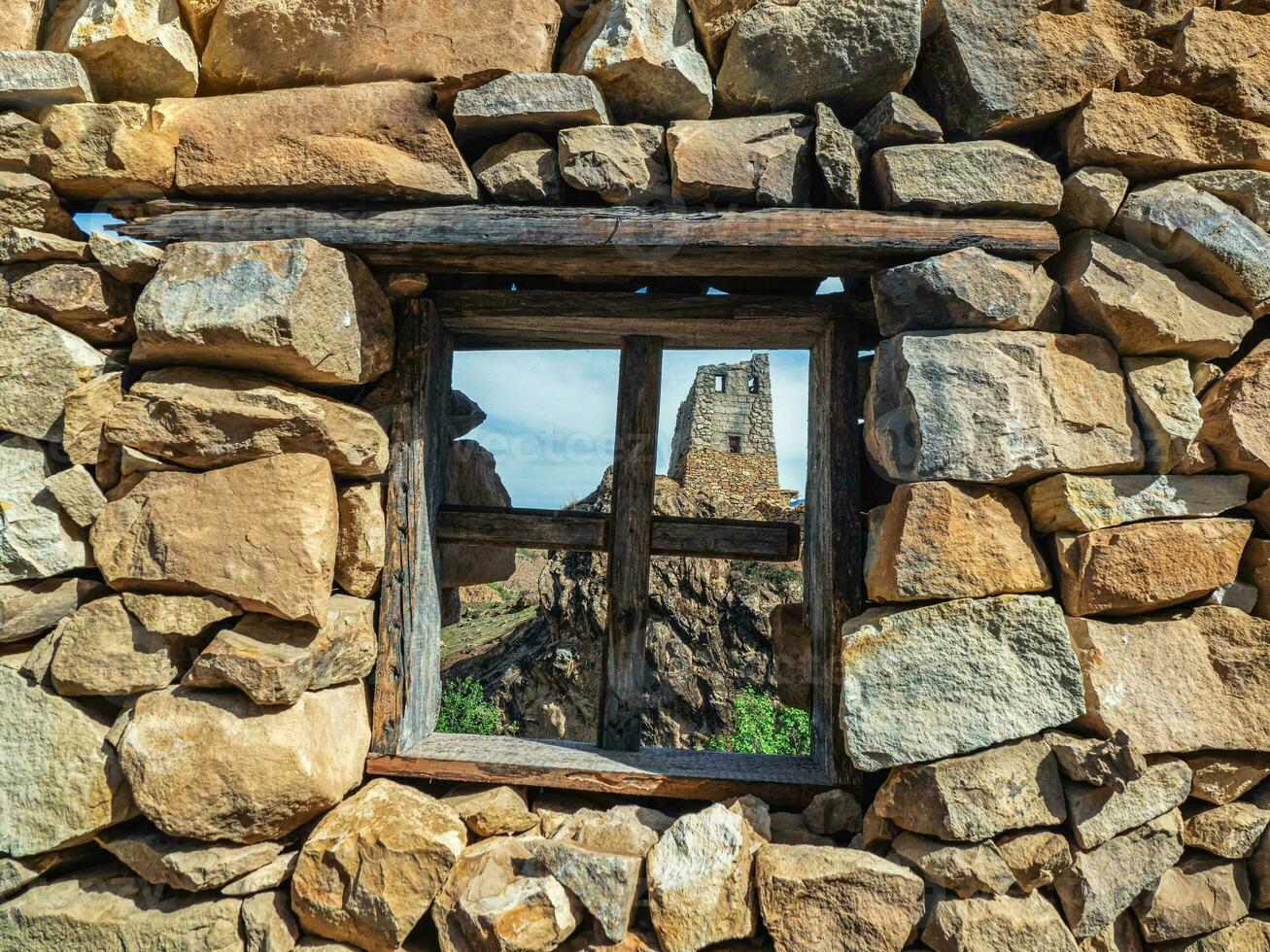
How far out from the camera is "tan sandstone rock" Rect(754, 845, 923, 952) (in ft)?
5.46

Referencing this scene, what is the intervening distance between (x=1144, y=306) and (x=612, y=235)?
4.37 feet

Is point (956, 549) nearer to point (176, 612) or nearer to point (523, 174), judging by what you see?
point (523, 174)

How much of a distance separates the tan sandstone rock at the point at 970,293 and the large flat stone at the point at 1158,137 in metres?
0.34

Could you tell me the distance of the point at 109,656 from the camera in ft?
5.91

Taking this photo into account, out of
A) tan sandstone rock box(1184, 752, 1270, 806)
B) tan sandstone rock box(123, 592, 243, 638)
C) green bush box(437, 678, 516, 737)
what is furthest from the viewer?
green bush box(437, 678, 516, 737)

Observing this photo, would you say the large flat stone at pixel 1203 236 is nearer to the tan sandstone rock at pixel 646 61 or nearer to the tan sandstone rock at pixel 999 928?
the tan sandstone rock at pixel 646 61

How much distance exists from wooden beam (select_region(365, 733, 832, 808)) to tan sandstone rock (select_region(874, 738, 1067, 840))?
0.35 metres

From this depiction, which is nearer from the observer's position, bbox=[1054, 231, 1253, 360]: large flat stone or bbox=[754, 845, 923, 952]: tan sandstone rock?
bbox=[754, 845, 923, 952]: tan sandstone rock

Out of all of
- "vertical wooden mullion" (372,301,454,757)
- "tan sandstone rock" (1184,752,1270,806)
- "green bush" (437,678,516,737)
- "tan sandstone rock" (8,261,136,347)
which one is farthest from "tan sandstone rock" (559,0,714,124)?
"green bush" (437,678,516,737)

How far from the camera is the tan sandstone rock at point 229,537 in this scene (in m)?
1.82

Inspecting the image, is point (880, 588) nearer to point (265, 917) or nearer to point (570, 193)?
point (570, 193)

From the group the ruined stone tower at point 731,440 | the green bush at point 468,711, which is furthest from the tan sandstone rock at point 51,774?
the ruined stone tower at point 731,440

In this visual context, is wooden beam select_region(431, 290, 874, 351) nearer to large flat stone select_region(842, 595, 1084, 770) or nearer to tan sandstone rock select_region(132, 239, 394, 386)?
tan sandstone rock select_region(132, 239, 394, 386)

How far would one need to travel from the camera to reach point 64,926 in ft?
5.88
